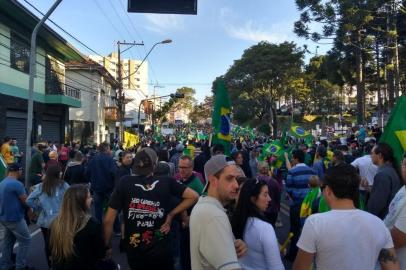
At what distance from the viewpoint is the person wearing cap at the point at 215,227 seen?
2537 millimetres

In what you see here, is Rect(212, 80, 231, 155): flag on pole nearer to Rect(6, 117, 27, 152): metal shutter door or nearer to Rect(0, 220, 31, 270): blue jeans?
Rect(0, 220, 31, 270): blue jeans

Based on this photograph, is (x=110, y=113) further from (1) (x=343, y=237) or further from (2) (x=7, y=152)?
(1) (x=343, y=237)

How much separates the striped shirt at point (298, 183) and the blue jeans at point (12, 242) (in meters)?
3.96

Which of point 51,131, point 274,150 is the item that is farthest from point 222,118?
point 51,131

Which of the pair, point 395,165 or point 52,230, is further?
point 395,165

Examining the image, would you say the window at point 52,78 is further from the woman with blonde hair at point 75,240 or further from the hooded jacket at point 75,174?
the woman with blonde hair at point 75,240

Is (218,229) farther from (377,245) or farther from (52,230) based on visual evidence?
(52,230)

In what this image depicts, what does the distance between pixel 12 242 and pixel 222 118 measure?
13.2ft

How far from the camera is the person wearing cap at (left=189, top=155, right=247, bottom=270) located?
254 cm

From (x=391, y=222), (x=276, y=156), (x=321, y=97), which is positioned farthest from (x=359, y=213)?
(x=321, y=97)

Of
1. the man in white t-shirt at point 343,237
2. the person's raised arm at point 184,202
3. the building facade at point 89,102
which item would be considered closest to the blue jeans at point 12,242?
the person's raised arm at point 184,202

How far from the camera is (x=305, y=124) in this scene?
64.5 m

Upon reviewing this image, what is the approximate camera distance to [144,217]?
3988 millimetres

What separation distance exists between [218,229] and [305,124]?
63.6 m
